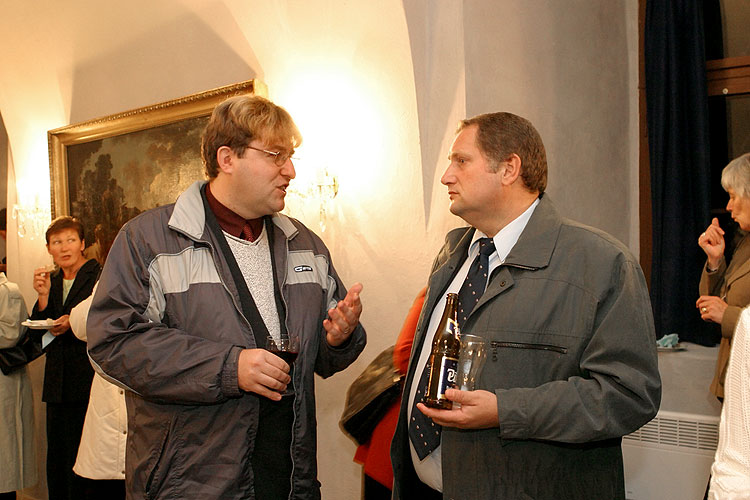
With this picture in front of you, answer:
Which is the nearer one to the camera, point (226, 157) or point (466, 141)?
point (466, 141)

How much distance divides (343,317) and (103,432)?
2.00 m

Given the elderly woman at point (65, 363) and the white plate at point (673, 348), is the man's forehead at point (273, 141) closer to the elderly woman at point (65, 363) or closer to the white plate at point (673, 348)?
the elderly woman at point (65, 363)

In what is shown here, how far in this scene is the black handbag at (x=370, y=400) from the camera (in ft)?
8.61

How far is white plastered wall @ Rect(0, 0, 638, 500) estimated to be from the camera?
3.79 meters

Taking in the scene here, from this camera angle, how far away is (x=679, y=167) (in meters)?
4.87

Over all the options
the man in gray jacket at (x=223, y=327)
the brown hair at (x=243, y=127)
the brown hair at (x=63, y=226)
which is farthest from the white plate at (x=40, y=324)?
the brown hair at (x=243, y=127)

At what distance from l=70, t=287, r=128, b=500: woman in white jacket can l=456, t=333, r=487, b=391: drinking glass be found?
2506 mm

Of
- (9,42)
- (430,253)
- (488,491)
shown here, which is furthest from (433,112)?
(9,42)

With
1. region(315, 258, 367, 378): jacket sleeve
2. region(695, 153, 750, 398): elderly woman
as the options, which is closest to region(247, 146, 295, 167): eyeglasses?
region(315, 258, 367, 378): jacket sleeve

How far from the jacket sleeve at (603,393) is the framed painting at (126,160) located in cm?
308

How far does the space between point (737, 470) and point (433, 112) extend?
266 cm

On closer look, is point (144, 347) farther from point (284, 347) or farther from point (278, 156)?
point (278, 156)

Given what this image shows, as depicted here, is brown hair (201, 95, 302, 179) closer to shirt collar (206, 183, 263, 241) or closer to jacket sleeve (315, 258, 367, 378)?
shirt collar (206, 183, 263, 241)

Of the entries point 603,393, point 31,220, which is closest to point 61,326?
point 31,220
